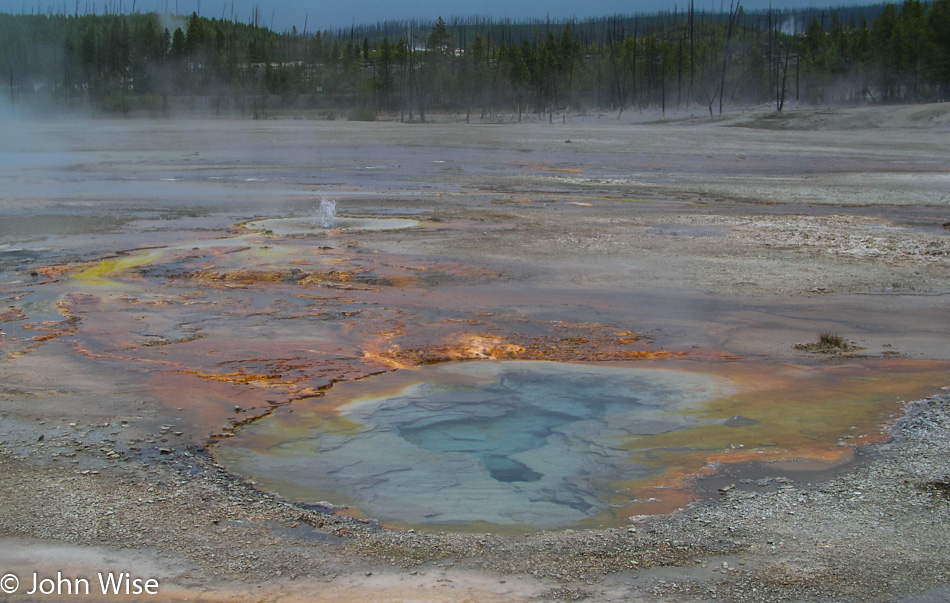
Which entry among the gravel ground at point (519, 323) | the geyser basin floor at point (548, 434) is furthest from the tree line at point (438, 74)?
the geyser basin floor at point (548, 434)

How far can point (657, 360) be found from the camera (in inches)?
284

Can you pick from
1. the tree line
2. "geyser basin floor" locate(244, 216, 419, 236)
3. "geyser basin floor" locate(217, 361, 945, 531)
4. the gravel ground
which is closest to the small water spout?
"geyser basin floor" locate(244, 216, 419, 236)

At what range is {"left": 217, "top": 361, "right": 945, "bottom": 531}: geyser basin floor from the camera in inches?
182

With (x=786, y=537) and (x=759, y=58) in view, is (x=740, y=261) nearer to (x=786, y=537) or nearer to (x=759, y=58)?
(x=786, y=537)

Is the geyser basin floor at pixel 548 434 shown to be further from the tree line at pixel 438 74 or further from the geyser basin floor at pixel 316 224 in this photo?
the tree line at pixel 438 74

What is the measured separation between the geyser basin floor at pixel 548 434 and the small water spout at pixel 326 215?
779 cm

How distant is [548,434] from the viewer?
556cm

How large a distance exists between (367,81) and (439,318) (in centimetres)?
9049

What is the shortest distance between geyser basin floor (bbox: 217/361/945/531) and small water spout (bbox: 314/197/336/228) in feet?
25.6

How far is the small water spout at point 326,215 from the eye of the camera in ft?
47.1

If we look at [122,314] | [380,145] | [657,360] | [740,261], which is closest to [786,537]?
[657,360]

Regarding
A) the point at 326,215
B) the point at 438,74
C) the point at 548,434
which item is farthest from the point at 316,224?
the point at 438,74

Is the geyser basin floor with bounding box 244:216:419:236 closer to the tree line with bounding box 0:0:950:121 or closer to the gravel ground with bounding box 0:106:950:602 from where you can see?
the gravel ground with bounding box 0:106:950:602

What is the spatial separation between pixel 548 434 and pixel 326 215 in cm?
1019
